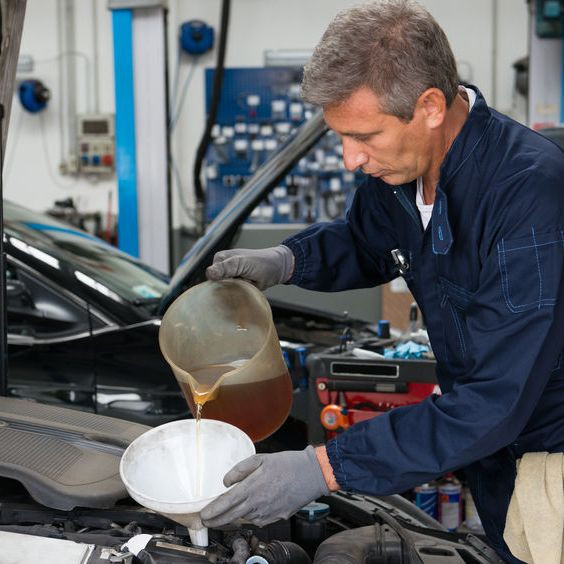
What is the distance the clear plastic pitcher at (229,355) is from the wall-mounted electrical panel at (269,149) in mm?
5333

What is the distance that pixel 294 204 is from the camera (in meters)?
7.39

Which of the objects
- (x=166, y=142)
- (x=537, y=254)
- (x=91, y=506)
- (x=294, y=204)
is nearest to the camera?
(x=537, y=254)

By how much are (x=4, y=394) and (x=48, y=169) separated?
599 centimetres

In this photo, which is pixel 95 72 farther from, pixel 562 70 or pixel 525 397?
pixel 525 397

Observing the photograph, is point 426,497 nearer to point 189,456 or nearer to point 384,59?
point 189,456

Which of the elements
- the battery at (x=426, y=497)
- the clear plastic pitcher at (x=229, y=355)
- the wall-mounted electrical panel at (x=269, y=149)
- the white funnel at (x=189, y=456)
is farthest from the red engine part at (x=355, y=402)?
the wall-mounted electrical panel at (x=269, y=149)

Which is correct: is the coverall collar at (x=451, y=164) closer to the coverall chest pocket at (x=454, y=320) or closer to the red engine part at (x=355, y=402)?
the coverall chest pocket at (x=454, y=320)

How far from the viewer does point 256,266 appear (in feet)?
6.48

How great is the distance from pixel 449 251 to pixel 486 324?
0.73ft

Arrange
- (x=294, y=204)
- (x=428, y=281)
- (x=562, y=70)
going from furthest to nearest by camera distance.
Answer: (x=294, y=204) → (x=562, y=70) → (x=428, y=281)

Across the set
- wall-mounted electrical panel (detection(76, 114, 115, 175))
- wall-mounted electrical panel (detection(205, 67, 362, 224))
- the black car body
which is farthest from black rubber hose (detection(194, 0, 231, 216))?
the black car body

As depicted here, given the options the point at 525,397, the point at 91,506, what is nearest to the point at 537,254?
the point at 525,397

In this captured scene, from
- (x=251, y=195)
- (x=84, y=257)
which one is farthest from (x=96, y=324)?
(x=251, y=195)

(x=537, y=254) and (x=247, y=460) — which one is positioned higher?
(x=537, y=254)
